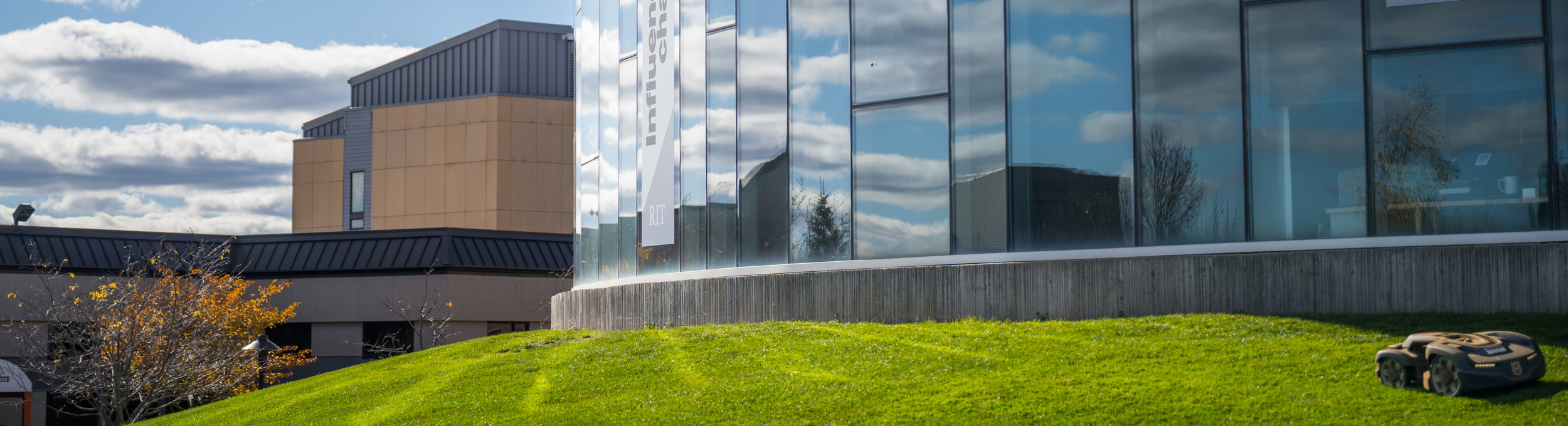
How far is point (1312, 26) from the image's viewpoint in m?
14.9

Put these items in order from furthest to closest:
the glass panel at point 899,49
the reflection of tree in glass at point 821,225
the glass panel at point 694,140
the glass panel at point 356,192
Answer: the glass panel at point 356,192
the glass panel at point 694,140
the reflection of tree in glass at point 821,225
the glass panel at point 899,49

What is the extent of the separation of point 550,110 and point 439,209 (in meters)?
6.79

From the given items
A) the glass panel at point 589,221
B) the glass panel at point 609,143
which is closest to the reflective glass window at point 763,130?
the glass panel at point 609,143

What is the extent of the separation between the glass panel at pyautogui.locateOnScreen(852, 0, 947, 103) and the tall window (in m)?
42.9

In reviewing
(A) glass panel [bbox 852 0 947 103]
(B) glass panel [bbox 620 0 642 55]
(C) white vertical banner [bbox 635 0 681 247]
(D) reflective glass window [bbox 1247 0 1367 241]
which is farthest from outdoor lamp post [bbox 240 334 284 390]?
(D) reflective glass window [bbox 1247 0 1367 241]

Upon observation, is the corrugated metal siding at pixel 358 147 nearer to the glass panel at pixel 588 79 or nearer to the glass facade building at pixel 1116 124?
the glass panel at pixel 588 79

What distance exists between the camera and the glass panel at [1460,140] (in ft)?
45.8

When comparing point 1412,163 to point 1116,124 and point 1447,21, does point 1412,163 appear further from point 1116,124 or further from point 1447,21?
point 1116,124

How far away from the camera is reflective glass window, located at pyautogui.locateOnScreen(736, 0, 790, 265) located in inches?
746

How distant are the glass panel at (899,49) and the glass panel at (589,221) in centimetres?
955

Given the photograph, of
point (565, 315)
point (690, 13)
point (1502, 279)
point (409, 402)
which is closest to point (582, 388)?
point (409, 402)

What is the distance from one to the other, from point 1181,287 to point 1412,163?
3200mm

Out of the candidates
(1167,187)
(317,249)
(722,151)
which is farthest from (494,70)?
(1167,187)

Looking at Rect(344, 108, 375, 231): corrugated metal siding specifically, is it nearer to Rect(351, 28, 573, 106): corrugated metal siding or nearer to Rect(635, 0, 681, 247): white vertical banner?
Rect(351, 28, 573, 106): corrugated metal siding
